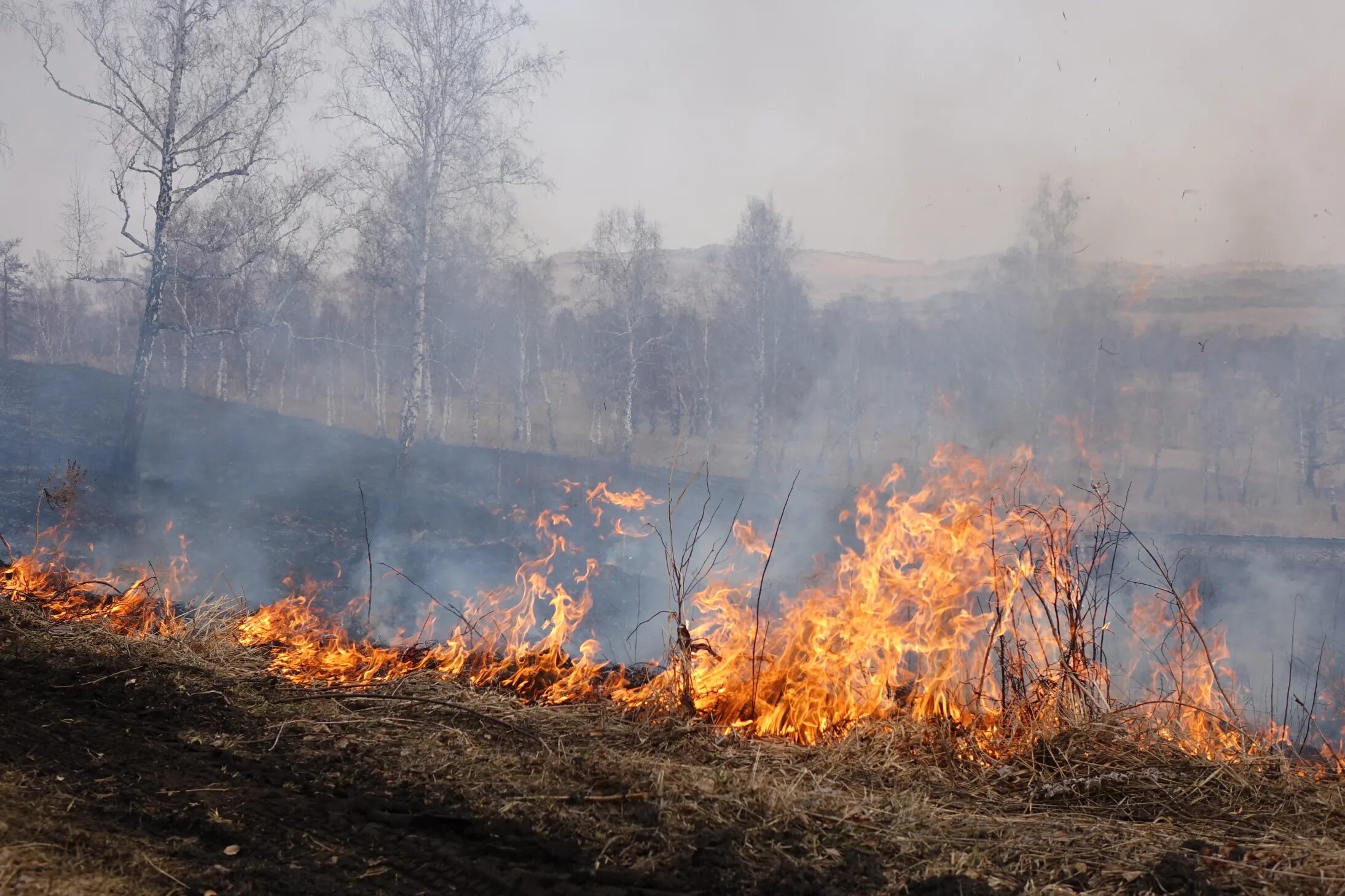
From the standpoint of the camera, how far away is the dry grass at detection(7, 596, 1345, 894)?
9.27 feet

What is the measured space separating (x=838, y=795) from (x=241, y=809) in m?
2.34

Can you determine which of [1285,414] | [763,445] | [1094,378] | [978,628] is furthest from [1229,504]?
[978,628]

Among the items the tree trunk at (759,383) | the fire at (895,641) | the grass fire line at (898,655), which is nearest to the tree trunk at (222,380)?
the tree trunk at (759,383)

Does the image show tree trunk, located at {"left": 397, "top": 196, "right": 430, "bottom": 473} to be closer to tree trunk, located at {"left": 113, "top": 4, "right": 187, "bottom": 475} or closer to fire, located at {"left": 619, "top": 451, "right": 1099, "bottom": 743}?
tree trunk, located at {"left": 113, "top": 4, "right": 187, "bottom": 475}

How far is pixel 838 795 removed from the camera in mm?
3490

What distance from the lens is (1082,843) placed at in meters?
3.06

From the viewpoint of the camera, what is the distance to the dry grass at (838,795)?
9.27ft

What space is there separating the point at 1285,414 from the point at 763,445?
779 inches

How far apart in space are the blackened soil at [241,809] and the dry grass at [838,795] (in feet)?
0.40

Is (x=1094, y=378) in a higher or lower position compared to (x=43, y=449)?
higher

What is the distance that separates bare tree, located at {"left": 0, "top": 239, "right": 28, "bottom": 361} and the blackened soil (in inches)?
1307

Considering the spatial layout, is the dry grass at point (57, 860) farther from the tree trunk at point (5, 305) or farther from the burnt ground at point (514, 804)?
the tree trunk at point (5, 305)

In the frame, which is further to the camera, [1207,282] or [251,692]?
[1207,282]

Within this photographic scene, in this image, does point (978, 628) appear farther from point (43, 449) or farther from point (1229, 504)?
point (1229, 504)
